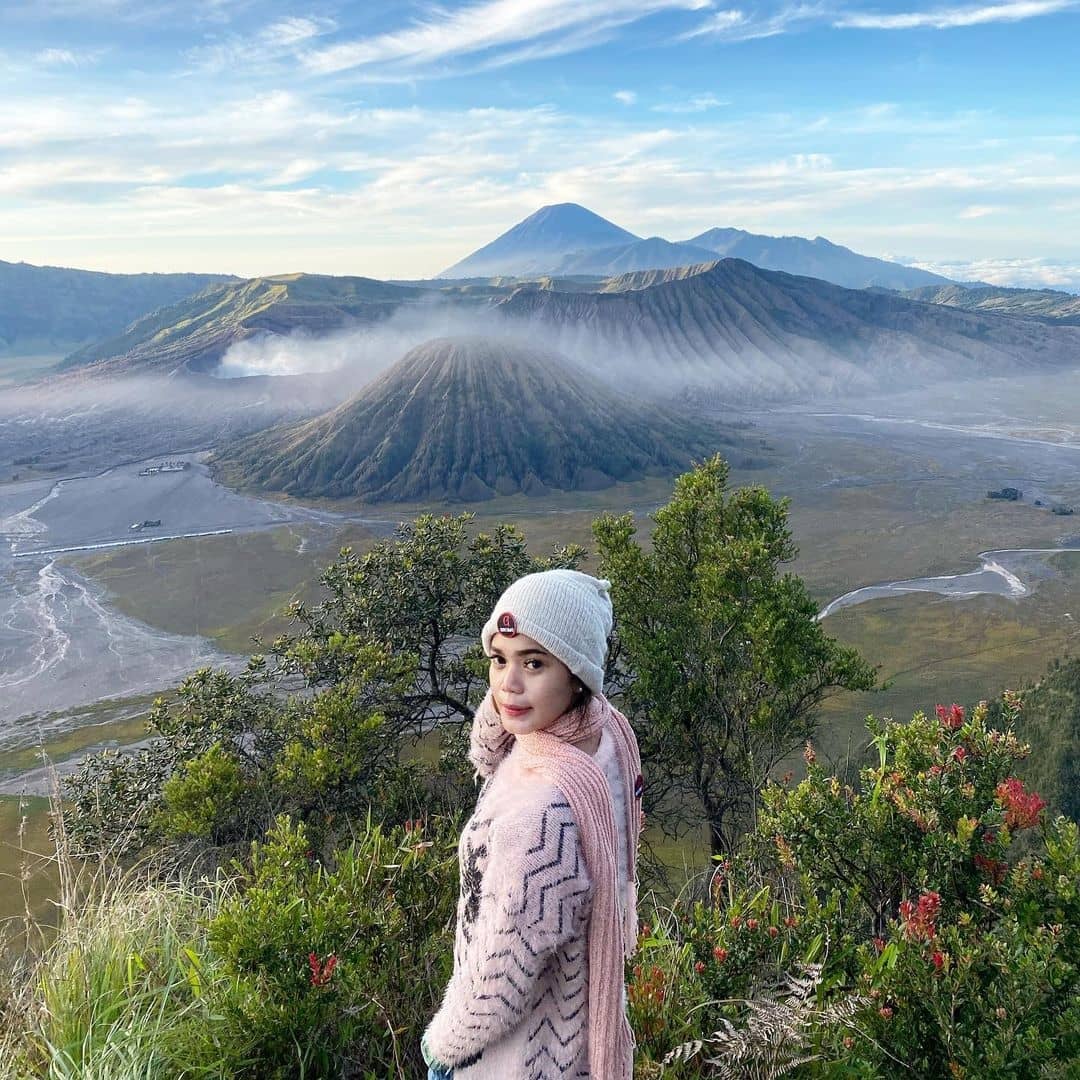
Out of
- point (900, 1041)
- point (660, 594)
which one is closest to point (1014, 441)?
point (660, 594)

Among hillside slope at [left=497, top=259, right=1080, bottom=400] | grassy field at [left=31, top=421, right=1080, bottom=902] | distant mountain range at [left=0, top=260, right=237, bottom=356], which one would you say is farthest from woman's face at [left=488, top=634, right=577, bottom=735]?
distant mountain range at [left=0, top=260, right=237, bottom=356]

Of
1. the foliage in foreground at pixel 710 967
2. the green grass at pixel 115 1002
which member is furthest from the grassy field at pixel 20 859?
the foliage in foreground at pixel 710 967

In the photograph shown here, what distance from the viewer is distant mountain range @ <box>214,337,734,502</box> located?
6269 centimetres

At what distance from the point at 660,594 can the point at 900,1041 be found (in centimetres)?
683

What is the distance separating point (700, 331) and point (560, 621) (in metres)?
122

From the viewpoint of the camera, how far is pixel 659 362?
113 m

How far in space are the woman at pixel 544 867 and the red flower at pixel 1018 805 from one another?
2212 millimetres

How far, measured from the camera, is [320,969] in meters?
2.89

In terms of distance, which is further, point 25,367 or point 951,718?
point 25,367

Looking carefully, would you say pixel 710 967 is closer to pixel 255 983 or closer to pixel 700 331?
pixel 255 983

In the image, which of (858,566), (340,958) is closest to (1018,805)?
(340,958)

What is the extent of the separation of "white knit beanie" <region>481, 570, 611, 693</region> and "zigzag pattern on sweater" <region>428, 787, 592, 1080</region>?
12.0 inches

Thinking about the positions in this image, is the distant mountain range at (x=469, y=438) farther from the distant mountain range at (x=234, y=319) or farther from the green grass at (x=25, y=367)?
the green grass at (x=25, y=367)

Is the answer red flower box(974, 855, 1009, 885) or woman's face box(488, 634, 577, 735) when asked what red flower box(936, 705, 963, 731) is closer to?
red flower box(974, 855, 1009, 885)
